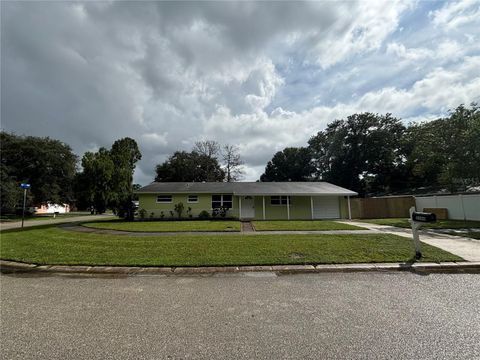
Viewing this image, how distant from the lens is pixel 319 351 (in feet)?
8.72

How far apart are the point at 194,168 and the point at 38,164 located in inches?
871

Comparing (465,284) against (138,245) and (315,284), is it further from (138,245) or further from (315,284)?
(138,245)

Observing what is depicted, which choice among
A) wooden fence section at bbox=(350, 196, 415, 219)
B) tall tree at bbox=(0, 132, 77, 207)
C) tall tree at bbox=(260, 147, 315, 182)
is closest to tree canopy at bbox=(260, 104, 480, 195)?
tall tree at bbox=(260, 147, 315, 182)

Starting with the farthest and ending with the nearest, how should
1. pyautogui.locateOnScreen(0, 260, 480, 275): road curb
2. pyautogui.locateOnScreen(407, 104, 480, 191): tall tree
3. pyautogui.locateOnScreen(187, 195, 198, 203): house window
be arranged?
pyautogui.locateOnScreen(187, 195, 198, 203): house window < pyautogui.locateOnScreen(407, 104, 480, 191): tall tree < pyautogui.locateOnScreen(0, 260, 480, 275): road curb

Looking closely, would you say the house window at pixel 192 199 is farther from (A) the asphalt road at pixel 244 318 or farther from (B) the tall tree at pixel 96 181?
(A) the asphalt road at pixel 244 318

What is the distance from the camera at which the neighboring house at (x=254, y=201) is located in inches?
857

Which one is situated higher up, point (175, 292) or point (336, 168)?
point (336, 168)

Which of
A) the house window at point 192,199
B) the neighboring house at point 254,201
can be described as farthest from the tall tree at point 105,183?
the house window at point 192,199

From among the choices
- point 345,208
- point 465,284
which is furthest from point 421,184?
point 465,284

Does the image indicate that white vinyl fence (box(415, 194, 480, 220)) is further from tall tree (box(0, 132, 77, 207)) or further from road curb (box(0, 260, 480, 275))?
tall tree (box(0, 132, 77, 207))

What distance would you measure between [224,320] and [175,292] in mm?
1522

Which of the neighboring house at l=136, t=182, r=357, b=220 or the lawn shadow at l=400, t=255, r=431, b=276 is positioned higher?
the neighboring house at l=136, t=182, r=357, b=220

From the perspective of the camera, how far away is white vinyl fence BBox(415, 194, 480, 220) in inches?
667

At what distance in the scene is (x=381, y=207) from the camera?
77.0ft
